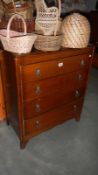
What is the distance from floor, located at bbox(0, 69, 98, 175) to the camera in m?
1.49

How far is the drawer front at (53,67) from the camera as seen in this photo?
4.42 feet

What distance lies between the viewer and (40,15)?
1342 mm

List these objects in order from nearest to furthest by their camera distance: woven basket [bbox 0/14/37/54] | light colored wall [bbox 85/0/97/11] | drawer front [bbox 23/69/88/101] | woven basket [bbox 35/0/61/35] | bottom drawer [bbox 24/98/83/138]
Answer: woven basket [bbox 0/14/37/54]
woven basket [bbox 35/0/61/35]
drawer front [bbox 23/69/88/101]
bottom drawer [bbox 24/98/83/138]
light colored wall [bbox 85/0/97/11]

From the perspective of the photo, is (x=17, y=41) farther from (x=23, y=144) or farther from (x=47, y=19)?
(x=23, y=144)

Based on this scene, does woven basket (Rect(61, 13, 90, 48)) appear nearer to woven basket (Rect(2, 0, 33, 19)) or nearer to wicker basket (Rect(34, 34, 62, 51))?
wicker basket (Rect(34, 34, 62, 51))

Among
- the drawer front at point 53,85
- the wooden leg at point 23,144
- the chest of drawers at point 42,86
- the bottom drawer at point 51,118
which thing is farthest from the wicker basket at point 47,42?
the wooden leg at point 23,144

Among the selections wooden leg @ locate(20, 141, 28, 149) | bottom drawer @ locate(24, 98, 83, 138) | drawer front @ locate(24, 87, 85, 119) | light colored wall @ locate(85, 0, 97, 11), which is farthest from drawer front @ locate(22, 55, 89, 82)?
light colored wall @ locate(85, 0, 97, 11)

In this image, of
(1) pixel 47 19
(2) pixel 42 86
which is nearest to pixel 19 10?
(1) pixel 47 19

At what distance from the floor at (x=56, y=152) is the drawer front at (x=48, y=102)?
37 cm

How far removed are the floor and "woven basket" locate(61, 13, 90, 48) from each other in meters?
0.95

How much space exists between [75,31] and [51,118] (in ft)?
2.75

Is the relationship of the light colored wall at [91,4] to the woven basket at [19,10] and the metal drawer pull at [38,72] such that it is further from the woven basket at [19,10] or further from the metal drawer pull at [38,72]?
the metal drawer pull at [38,72]

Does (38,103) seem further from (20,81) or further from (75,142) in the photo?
(75,142)

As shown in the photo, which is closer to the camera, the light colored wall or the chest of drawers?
the chest of drawers
